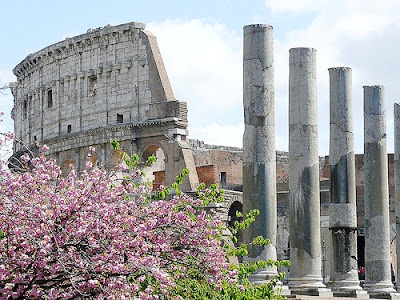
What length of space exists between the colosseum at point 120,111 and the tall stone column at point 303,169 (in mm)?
13103

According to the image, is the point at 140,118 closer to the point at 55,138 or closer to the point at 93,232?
the point at 55,138

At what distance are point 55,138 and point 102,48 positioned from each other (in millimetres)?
4523

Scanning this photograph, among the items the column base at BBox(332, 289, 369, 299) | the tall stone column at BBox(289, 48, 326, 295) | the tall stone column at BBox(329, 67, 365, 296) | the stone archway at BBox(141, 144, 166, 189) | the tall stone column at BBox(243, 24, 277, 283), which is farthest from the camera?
the stone archway at BBox(141, 144, 166, 189)

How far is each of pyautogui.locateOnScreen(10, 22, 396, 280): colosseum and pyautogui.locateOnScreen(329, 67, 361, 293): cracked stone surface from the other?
11.3 m

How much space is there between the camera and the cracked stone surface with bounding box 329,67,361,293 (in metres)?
19.8

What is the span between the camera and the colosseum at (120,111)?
110 feet

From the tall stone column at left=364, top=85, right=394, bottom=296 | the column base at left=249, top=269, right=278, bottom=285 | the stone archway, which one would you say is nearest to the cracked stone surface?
the tall stone column at left=364, top=85, right=394, bottom=296

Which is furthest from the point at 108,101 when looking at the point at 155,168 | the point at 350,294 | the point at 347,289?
the point at 350,294

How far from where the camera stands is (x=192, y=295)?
1100 centimetres

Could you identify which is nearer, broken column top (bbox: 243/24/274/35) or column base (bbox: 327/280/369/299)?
broken column top (bbox: 243/24/274/35)

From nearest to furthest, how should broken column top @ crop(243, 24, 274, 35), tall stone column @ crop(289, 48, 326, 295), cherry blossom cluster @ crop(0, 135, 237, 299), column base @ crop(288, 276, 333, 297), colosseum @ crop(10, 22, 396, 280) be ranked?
cherry blossom cluster @ crop(0, 135, 237, 299) < broken column top @ crop(243, 24, 274, 35) < column base @ crop(288, 276, 333, 297) < tall stone column @ crop(289, 48, 326, 295) < colosseum @ crop(10, 22, 396, 280)

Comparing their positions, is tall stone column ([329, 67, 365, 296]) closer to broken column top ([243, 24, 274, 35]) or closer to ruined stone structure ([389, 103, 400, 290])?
ruined stone structure ([389, 103, 400, 290])

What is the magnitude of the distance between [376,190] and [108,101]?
16.8 m

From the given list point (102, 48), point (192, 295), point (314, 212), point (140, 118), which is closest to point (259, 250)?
point (314, 212)
